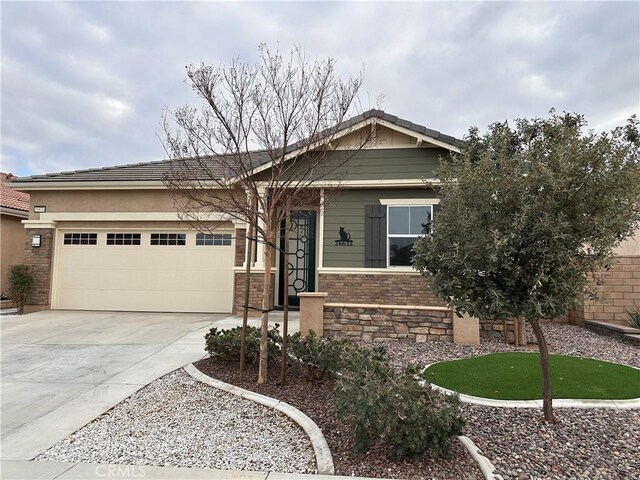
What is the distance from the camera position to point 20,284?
1076cm

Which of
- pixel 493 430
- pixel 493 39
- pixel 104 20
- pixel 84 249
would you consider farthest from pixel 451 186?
pixel 84 249

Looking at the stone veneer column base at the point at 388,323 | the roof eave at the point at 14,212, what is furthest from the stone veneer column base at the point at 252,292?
the roof eave at the point at 14,212

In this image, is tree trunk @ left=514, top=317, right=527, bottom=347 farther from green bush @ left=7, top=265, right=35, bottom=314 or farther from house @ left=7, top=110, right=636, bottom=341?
green bush @ left=7, top=265, right=35, bottom=314

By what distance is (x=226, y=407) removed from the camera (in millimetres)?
4371

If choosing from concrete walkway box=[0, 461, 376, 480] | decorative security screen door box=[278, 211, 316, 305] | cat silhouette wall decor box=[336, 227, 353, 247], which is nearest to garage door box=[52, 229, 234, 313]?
decorative security screen door box=[278, 211, 316, 305]

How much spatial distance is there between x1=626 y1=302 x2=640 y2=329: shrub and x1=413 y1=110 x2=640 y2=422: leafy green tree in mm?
5960

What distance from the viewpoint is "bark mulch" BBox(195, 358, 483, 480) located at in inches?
119

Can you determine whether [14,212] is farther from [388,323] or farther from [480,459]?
[480,459]

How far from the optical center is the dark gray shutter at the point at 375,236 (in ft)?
32.2

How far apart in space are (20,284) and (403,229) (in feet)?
34.5

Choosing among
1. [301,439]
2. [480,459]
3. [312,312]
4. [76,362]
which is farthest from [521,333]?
[76,362]

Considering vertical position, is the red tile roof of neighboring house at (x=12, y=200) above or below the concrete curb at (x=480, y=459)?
above

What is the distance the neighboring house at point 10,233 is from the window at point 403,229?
11757mm

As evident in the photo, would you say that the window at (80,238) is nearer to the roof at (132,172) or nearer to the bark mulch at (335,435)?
the roof at (132,172)
